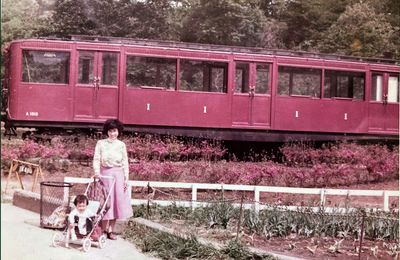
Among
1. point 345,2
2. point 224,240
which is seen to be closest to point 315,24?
point 345,2

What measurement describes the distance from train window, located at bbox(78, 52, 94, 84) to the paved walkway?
186 cm

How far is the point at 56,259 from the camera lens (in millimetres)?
3340

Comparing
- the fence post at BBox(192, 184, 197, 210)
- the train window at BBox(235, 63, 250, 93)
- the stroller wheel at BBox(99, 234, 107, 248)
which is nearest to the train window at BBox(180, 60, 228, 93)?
the train window at BBox(235, 63, 250, 93)

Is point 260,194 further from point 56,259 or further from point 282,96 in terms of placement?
point 56,259

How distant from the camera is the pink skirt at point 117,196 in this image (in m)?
3.88

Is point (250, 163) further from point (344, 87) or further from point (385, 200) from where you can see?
point (344, 87)

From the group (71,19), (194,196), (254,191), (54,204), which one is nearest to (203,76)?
(254,191)

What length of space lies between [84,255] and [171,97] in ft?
8.64

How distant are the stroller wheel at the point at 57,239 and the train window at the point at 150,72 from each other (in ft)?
7.09

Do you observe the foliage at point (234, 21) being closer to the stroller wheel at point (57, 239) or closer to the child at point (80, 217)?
the child at point (80, 217)

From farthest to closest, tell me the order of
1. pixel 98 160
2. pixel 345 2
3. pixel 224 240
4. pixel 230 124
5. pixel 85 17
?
1. pixel 230 124
2. pixel 345 2
3. pixel 85 17
4. pixel 224 240
5. pixel 98 160

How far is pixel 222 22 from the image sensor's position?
5113 mm

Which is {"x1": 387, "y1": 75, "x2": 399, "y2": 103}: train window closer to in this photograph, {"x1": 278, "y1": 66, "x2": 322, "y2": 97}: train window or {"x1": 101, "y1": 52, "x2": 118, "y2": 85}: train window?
{"x1": 278, "y1": 66, "x2": 322, "y2": 97}: train window

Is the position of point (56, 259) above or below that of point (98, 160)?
below
